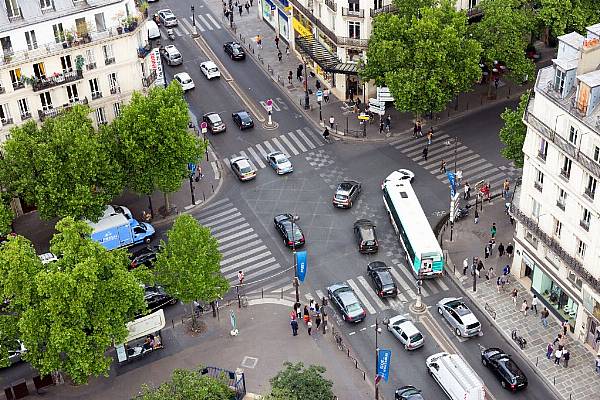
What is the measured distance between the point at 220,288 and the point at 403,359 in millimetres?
18167

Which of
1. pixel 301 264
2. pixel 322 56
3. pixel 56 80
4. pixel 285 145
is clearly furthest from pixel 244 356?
pixel 322 56

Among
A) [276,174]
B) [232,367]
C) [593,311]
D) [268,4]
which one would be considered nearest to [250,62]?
[268,4]

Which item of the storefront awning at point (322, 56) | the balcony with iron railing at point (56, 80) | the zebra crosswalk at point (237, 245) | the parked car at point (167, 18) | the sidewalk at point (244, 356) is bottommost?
the sidewalk at point (244, 356)

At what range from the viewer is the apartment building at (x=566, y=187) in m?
72.7

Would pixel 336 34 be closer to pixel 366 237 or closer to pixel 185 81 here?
pixel 185 81

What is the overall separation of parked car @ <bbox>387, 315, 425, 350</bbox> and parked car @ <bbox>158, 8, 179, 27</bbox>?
248 ft

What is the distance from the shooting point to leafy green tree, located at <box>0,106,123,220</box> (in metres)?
86.4

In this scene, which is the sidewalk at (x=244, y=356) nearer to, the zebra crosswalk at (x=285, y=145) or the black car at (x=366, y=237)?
the black car at (x=366, y=237)

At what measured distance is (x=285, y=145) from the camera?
365 ft

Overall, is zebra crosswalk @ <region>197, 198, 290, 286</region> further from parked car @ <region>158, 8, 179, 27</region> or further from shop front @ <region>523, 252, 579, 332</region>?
parked car @ <region>158, 8, 179, 27</region>

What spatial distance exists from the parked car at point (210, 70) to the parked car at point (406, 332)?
56083mm

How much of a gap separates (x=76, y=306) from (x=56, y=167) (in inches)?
800

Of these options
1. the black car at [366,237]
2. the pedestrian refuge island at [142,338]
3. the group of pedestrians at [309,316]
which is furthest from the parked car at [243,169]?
the pedestrian refuge island at [142,338]

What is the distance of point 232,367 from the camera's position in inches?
3189
